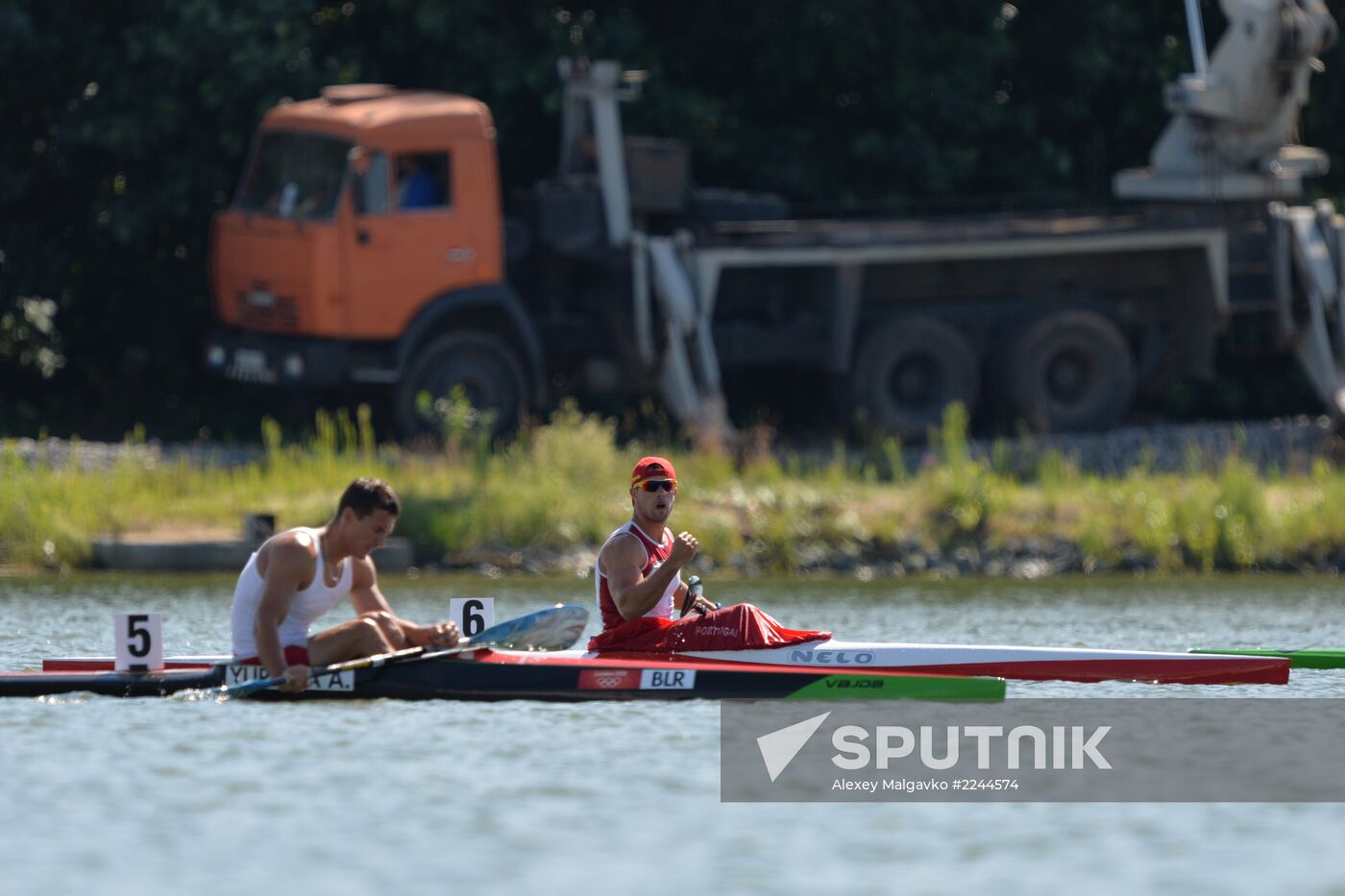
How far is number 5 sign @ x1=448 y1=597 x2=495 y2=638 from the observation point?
1391cm

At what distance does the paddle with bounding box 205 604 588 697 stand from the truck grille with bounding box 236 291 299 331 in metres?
11.3

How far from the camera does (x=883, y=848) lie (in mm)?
10086

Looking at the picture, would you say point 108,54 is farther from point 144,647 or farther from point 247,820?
point 247,820

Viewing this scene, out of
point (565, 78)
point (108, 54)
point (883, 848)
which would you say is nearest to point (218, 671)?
point (883, 848)

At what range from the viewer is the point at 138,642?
42.5 ft

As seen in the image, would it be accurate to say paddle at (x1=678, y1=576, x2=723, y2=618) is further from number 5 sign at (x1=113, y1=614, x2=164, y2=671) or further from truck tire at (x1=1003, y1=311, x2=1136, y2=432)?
truck tire at (x1=1003, y1=311, x2=1136, y2=432)

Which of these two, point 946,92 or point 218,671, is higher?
point 946,92

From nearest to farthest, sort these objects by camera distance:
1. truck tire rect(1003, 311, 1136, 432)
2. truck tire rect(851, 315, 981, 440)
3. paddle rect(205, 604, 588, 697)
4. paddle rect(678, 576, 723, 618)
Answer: paddle rect(205, 604, 588, 697)
paddle rect(678, 576, 723, 618)
truck tire rect(851, 315, 981, 440)
truck tire rect(1003, 311, 1136, 432)

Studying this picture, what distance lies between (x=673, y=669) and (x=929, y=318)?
43.6ft

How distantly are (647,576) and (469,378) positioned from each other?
12.0 meters

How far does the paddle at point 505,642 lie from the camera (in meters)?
12.8

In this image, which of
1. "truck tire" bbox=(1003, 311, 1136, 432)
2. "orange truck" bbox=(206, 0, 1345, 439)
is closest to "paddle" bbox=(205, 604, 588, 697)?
"orange truck" bbox=(206, 0, 1345, 439)
